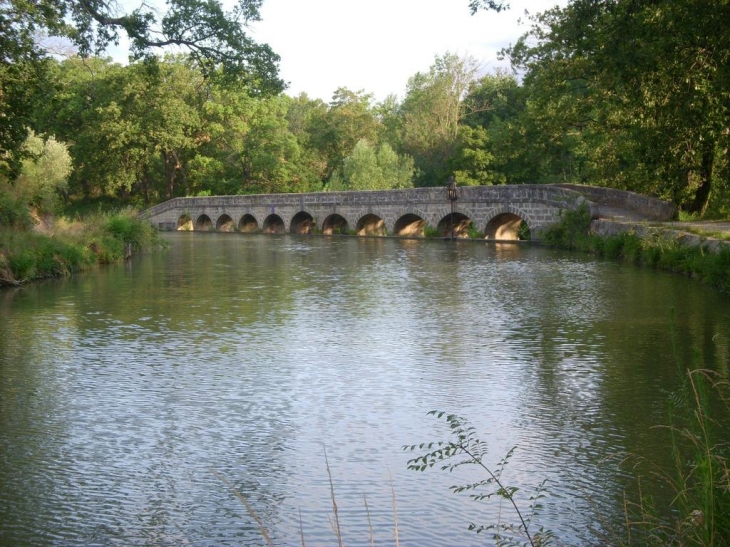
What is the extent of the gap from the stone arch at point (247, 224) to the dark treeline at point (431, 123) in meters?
6.17

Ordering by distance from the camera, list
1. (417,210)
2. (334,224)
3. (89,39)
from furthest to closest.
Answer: (334,224)
(417,210)
(89,39)

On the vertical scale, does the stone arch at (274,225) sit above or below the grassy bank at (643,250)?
above

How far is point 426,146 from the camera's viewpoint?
186 ft

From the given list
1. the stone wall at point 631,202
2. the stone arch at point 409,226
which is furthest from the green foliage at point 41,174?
the stone wall at point 631,202

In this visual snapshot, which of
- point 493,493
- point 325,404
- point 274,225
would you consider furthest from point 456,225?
point 493,493

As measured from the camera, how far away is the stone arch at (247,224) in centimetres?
5159

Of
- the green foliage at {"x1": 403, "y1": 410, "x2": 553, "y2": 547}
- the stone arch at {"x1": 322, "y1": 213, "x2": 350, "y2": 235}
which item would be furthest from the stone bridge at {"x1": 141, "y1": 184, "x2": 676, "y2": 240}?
the green foliage at {"x1": 403, "y1": 410, "x2": 553, "y2": 547}

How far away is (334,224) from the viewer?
145ft

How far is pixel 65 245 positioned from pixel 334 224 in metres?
22.9

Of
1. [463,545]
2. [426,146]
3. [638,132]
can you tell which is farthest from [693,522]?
[426,146]

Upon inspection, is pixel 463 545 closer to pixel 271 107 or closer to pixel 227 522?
pixel 227 522

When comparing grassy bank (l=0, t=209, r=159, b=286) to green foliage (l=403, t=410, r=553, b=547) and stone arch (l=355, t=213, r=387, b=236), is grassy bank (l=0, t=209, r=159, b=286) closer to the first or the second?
stone arch (l=355, t=213, r=387, b=236)

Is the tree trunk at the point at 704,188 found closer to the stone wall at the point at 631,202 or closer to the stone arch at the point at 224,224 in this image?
the stone wall at the point at 631,202

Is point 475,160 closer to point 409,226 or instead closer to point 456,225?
point 409,226
